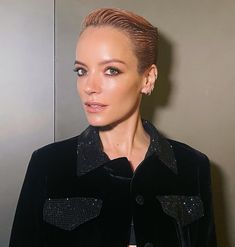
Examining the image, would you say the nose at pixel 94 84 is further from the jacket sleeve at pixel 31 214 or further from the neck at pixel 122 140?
the jacket sleeve at pixel 31 214

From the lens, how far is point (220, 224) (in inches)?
52.1

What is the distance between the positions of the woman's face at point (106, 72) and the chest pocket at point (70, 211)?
205mm

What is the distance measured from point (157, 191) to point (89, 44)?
43cm

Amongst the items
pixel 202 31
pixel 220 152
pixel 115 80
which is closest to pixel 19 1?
pixel 115 80

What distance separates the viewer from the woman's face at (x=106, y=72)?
91 centimetres

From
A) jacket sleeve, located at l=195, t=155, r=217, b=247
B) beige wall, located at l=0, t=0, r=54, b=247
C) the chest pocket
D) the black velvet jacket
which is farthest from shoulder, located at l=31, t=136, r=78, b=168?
jacket sleeve, located at l=195, t=155, r=217, b=247

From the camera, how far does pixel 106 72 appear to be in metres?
0.92

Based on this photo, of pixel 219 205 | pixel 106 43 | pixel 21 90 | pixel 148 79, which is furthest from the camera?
pixel 219 205

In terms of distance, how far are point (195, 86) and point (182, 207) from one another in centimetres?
45

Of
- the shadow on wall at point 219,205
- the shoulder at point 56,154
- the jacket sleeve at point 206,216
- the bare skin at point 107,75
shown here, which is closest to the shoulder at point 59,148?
the shoulder at point 56,154

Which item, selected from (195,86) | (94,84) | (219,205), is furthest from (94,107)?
(219,205)

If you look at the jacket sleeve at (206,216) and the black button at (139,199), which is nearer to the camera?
the black button at (139,199)

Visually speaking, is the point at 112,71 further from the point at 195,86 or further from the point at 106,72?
the point at 195,86

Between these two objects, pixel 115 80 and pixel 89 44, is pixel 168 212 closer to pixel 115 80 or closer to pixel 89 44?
pixel 115 80
